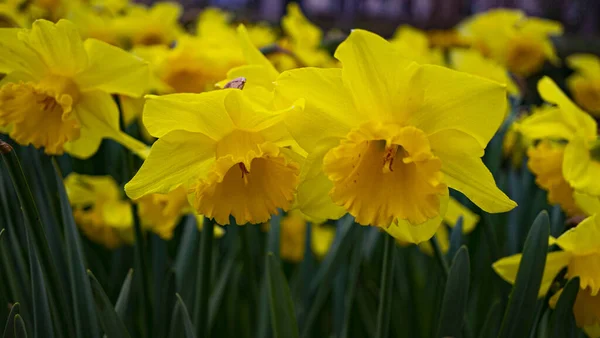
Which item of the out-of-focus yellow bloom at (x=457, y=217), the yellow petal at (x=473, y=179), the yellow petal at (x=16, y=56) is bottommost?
the out-of-focus yellow bloom at (x=457, y=217)


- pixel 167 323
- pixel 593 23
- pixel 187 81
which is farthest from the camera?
pixel 593 23

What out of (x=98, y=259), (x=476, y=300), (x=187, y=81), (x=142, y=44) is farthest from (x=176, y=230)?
(x=476, y=300)

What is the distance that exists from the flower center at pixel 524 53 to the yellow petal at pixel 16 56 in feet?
7.95

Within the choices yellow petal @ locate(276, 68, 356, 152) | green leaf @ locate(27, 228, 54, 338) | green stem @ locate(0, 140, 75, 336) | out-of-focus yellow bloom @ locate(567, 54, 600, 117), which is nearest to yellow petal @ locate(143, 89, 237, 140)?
yellow petal @ locate(276, 68, 356, 152)

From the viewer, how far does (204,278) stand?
1.22 m

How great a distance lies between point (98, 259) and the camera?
→ 6.36ft

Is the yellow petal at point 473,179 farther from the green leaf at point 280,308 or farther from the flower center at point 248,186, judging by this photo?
the green leaf at point 280,308

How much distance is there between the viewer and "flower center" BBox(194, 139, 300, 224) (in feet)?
3.15

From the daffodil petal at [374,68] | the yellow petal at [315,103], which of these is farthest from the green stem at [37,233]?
the daffodil petal at [374,68]

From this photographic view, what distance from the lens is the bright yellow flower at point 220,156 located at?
0.96 metres

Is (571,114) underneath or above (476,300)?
above

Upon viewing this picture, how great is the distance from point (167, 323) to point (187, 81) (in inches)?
24.4

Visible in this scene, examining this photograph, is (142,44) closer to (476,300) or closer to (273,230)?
(273,230)

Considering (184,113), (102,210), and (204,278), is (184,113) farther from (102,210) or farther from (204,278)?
(102,210)
